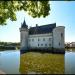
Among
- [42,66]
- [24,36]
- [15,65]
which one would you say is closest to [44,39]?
[24,36]

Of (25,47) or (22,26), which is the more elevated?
(22,26)

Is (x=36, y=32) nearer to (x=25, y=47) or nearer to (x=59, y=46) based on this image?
(x=25, y=47)

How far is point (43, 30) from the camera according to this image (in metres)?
46.8

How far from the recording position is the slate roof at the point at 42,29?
1744 inches

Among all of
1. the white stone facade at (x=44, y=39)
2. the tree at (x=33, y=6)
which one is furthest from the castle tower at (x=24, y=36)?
the tree at (x=33, y=6)

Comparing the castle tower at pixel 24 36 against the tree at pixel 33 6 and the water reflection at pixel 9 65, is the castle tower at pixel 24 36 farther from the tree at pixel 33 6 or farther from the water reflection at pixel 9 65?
the tree at pixel 33 6

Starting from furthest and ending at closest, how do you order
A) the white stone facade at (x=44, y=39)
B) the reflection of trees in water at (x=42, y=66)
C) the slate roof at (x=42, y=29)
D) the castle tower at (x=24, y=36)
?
the castle tower at (x=24, y=36) < the slate roof at (x=42, y=29) < the white stone facade at (x=44, y=39) < the reflection of trees in water at (x=42, y=66)

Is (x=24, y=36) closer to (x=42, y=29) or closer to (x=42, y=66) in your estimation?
(x=42, y=29)

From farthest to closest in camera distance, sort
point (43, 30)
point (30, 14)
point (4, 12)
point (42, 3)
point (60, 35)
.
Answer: point (43, 30)
point (60, 35)
point (4, 12)
point (30, 14)
point (42, 3)

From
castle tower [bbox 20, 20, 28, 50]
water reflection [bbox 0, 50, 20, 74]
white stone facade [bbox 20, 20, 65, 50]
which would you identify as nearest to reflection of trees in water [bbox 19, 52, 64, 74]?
water reflection [bbox 0, 50, 20, 74]

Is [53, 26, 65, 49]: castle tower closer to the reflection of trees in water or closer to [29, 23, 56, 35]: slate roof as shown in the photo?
[29, 23, 56, 35]: slate roof

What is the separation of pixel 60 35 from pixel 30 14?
101 feet

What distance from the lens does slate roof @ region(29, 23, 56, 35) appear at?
44294 millimetres

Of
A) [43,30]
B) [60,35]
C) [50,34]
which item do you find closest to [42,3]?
[60,35]
